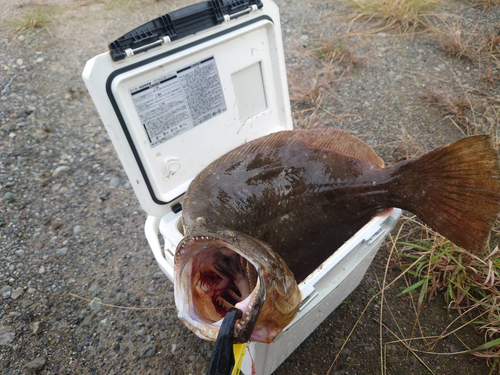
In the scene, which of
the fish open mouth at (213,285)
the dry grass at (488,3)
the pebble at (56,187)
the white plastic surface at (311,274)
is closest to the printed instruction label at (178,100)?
the white plastic surface at (311,274)

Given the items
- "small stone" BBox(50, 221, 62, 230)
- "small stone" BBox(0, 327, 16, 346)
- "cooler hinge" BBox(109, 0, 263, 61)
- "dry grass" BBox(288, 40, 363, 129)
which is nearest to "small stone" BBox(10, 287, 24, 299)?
"small stone" BBox(0, 327, 16, 346)

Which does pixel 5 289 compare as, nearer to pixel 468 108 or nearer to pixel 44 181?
pixel 44 181

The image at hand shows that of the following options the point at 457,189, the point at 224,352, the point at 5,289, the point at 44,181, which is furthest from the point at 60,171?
the point at 457,189

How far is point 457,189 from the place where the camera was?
4.34ft

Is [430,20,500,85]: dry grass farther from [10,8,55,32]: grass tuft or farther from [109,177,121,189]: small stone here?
[10,8,55,32]: grass tuft

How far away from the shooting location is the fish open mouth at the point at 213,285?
96cm

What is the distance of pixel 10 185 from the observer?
8.53 ft

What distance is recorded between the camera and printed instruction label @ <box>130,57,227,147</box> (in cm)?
133

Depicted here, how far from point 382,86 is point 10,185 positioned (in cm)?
337

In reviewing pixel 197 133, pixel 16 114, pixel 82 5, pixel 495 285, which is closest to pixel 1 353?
pixel 197 133

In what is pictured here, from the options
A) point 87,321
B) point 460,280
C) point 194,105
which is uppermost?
point 194,105

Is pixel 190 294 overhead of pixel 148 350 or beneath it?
overhead

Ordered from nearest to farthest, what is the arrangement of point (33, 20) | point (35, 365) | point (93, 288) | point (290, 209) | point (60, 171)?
point (290, 209), point (35, 365), point (93, 288), point (60, 171), point (33, 20)

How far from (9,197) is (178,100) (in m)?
1.88
